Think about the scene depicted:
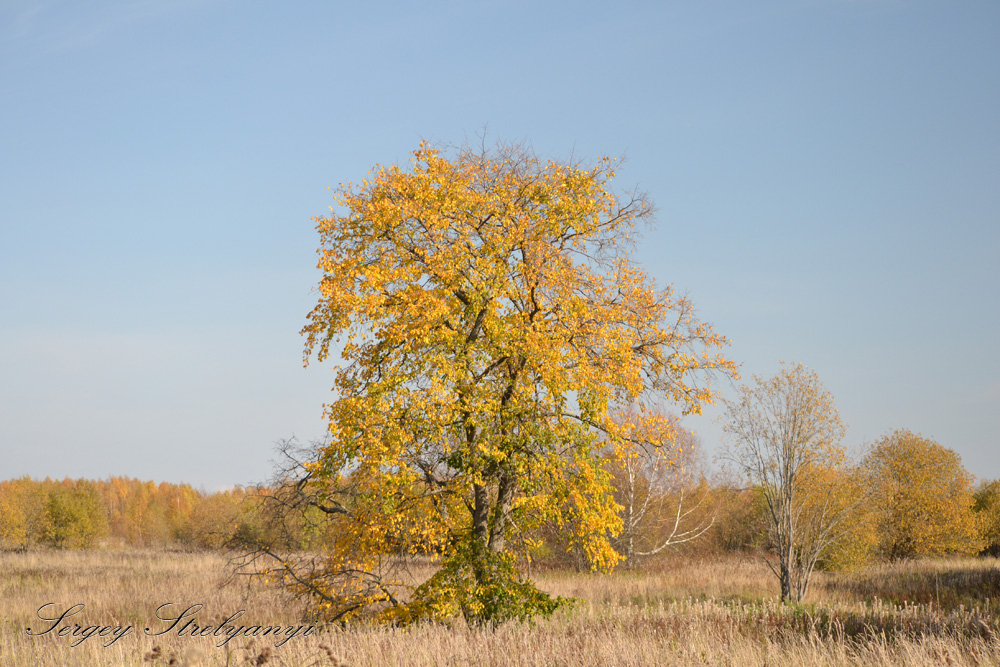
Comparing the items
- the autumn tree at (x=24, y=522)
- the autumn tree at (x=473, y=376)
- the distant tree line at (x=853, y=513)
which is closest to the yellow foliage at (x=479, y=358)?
the autumn tree at (x=473, y=376)

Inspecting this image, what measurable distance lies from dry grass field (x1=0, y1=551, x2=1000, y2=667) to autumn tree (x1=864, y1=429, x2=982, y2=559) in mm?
7609

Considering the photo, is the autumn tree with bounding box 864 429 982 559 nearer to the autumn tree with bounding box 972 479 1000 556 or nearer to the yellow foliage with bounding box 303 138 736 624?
the autumn tree with bounding box 972 479 1000 556

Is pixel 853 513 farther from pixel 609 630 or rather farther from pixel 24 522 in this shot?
pixel 24 522

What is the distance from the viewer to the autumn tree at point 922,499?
32.9m

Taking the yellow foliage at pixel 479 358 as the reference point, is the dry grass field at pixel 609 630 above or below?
below

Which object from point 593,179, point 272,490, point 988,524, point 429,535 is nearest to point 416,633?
point 429,535

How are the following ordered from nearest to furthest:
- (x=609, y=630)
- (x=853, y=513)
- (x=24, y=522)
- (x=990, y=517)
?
(x=609, y=630), (x=853, y=513), (x=990, y=517), (x=24, y=522)

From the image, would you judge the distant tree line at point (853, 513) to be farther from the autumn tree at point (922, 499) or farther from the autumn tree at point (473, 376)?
the autumn tree at point (473, 376)

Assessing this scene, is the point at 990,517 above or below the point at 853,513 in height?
below

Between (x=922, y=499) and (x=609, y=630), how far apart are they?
28.7m

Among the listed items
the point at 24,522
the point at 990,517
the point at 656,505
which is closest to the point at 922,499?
the point at 990,517

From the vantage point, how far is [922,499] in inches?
1300

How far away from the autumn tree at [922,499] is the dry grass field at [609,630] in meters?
7.61

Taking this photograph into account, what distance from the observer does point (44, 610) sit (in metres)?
20.6
